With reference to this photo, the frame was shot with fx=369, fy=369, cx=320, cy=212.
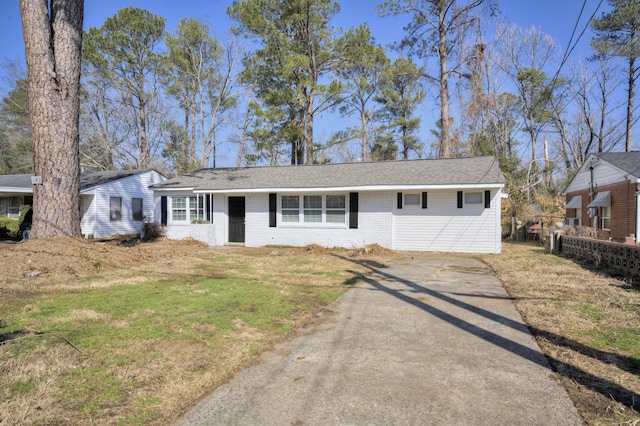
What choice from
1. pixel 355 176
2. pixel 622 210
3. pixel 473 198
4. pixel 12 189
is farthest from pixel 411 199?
pixel 12 189

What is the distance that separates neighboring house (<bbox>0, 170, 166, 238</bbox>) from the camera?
1928 centimetres

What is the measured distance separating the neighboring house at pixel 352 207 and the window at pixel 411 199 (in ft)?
0.12

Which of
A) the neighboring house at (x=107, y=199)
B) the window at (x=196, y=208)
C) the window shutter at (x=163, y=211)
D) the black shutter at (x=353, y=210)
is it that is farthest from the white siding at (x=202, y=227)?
the black shutter at (x=353, y=210)

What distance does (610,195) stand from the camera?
51.5 feet

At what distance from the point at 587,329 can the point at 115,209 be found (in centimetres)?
2146

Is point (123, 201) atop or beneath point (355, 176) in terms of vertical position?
beneath

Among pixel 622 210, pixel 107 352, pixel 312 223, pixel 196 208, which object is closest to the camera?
pixel 107 352

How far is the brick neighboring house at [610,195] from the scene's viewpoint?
13.9 meters

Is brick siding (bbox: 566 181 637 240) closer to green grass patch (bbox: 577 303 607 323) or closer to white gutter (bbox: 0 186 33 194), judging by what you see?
green grass patch (bbox: 577 303 607 323)

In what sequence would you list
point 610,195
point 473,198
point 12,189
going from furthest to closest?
point 12,189 < point 610,195 < point 473,198

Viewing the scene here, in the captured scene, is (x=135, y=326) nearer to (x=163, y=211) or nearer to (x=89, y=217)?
(x=163, y=211)

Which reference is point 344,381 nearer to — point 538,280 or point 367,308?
point 367,308

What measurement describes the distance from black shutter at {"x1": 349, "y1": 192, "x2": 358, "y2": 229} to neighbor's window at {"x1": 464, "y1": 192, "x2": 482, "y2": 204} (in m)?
4.09

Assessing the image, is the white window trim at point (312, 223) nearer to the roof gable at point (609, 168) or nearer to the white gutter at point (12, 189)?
the roof gable at point (609, 168)
